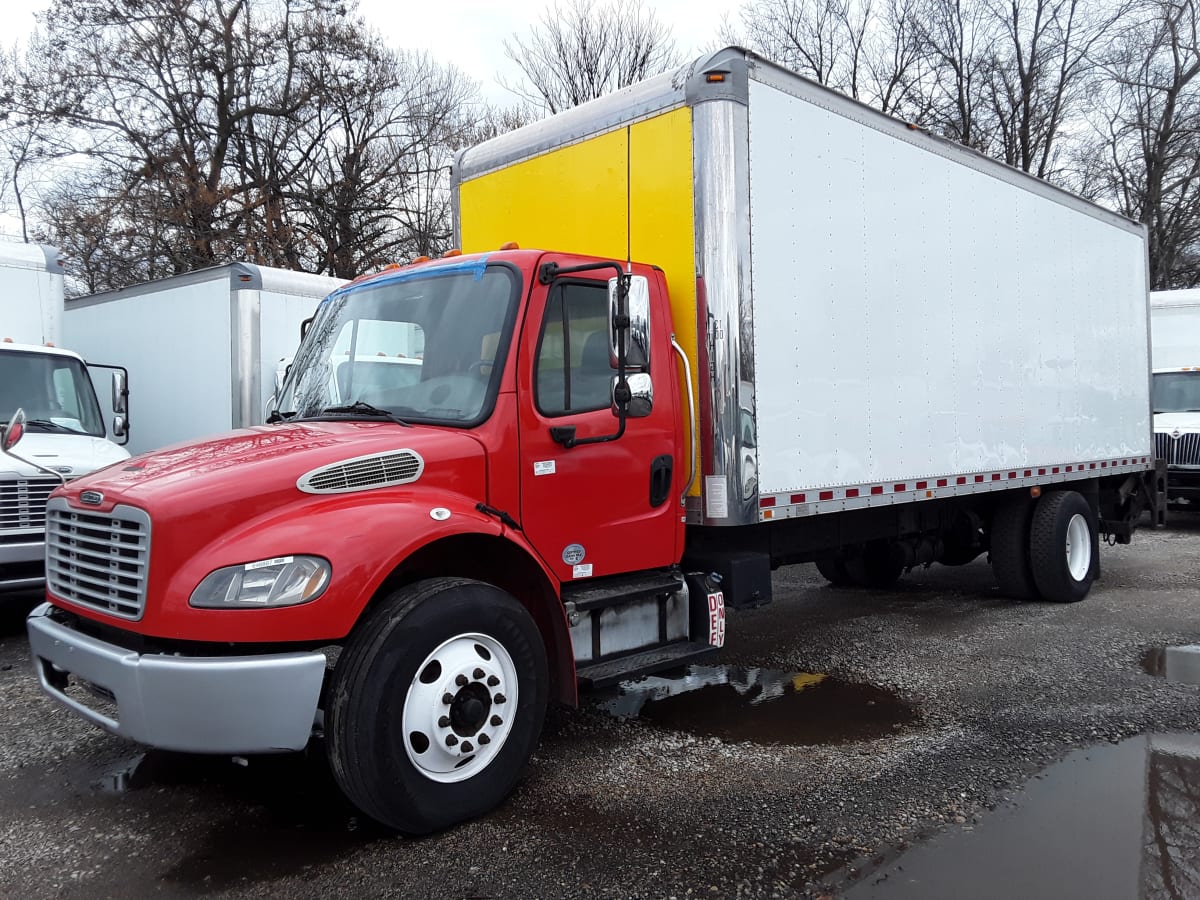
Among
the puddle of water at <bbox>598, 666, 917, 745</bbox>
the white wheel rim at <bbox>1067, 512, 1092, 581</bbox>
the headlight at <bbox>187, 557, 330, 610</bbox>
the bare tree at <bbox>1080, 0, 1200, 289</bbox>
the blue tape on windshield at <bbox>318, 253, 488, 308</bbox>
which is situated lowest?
the puddle of water at <bbox>598, 666, 917, 745</bbox>

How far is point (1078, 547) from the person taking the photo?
28.5 ft

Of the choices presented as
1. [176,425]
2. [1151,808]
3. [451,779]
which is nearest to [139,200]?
[176,425]

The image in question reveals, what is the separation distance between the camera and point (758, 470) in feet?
16.7

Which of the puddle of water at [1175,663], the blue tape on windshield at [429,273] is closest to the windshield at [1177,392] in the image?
the puddle of water at [1175,663]

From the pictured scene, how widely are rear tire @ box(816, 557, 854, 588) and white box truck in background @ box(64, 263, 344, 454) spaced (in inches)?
239

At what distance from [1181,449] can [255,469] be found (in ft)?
47.7

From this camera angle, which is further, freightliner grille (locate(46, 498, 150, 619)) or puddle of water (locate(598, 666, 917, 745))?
puddle of water (locate(598, 666, 917, 745))

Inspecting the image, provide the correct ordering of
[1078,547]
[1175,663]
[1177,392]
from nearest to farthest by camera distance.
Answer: [1175,663] → [1078,547] → [1177,392]

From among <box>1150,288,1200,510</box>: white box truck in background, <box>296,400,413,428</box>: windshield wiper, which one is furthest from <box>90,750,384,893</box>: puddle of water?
<box>1150,288,1200,510</box>: white box truck in background

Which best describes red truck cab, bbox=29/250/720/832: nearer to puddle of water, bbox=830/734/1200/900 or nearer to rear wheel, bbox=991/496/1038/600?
puddle of water, bbox=830/734/1200/900

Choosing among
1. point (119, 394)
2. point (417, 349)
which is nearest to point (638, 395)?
point (417, 349)

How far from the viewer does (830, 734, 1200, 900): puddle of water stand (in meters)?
3.36

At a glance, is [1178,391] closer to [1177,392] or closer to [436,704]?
[1177,392]

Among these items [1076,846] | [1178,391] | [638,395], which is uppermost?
[1178,391]
